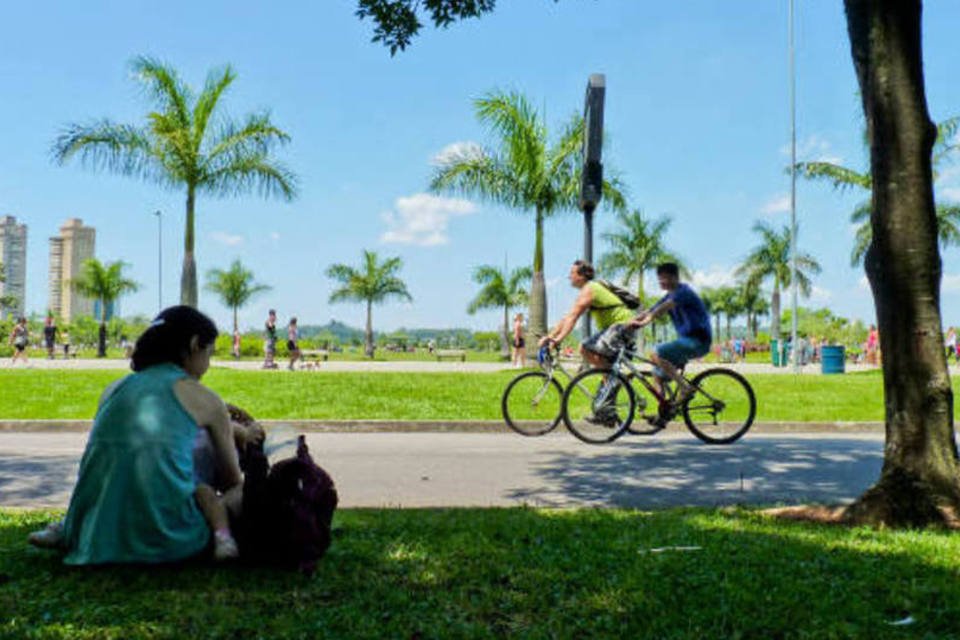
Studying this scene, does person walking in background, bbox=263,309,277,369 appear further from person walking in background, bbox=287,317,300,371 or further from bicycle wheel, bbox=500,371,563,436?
bicycle wheel, bbox=500,371,563,436

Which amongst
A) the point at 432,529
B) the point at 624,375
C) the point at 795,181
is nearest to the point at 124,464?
the point at 432,529

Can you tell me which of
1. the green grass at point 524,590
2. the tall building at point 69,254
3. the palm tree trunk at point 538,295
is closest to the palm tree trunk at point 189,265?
the palm tree trunk at point 538,295

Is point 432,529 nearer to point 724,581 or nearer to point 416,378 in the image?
point 724,581

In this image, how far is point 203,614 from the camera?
9.43 feet

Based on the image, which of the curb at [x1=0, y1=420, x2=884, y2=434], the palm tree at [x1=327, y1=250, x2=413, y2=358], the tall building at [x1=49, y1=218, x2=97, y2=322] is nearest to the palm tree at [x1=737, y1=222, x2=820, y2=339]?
the palm tree at [x1=327, y1=250, x2=413, y2=358]

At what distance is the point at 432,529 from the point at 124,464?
1.71 m

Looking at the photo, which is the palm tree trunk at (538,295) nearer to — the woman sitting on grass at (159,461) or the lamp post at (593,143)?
the lamp post at (593,143)

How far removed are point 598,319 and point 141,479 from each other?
19.6ft

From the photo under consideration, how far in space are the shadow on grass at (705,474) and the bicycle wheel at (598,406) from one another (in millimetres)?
218

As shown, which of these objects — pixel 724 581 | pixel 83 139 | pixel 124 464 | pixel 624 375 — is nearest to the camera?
pixel 124 464

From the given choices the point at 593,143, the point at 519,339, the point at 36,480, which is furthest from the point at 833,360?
the point at 36,480

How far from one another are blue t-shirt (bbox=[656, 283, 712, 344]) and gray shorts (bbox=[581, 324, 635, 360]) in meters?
0.48

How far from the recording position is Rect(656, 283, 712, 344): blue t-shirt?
324 inches

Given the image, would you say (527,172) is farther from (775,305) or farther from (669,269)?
(775,305)
